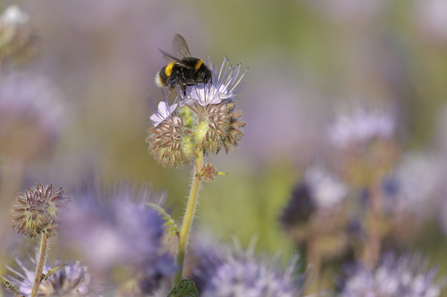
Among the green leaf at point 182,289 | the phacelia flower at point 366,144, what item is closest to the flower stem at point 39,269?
the green leaf at point 182,289

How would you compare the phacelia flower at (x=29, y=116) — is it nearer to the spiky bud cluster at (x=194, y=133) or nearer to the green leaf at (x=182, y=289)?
the spiky bud cluster at (x=194, y=133)

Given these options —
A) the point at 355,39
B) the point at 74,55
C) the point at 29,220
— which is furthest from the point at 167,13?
the point at 29,220

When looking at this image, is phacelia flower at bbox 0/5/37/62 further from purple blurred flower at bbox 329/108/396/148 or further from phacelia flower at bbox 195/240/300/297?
purple blurred flower at bbox 329/108/396/148

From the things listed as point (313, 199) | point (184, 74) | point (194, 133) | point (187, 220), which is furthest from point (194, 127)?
point (313, 199)

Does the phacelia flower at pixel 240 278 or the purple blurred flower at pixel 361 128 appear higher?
the purple blurred flower at pixel 361 128

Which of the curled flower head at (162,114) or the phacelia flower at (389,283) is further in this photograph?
the phacelia flower at (389,283)

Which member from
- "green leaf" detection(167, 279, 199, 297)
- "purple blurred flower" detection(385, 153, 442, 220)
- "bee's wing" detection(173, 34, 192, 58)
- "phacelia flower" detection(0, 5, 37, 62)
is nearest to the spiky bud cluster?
"green leaf" detection(167, 279, 199, 297)
